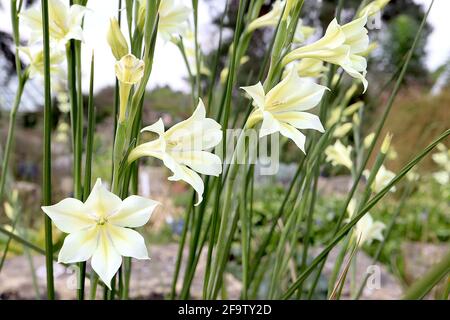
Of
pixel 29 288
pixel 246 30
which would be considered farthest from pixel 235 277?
pixel 246 30

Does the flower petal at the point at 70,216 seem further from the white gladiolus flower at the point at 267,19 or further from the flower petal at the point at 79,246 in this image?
the white gladiolus flower at the point at 267,19

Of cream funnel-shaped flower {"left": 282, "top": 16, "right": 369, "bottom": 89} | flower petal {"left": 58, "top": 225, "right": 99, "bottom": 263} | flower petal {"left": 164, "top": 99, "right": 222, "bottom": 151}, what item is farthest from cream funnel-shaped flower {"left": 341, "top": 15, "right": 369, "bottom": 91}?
flower petal {"left": 58, "top": 225, "right": 99, "bottom": 263}

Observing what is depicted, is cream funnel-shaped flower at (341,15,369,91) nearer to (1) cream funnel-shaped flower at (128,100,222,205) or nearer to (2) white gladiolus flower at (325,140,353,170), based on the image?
(1) cream funnel-shaped flower at (128,100,222,205)

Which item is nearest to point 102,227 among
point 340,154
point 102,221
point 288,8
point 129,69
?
point 102,221

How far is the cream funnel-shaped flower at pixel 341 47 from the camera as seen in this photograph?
40 cm

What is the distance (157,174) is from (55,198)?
55.0 inches

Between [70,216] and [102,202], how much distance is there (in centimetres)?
2

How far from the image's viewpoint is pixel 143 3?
415 mm

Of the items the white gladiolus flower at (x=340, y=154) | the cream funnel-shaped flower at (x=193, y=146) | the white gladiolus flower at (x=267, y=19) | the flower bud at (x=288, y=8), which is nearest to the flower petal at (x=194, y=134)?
the cream funnel-shaped flower at (x=193, y=146)

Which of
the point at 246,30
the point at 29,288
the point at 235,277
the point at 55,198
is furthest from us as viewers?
the point at 55,198

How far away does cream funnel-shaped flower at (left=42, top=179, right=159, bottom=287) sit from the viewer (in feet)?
1.11

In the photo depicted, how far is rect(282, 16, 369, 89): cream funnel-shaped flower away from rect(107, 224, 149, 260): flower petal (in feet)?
0.58
